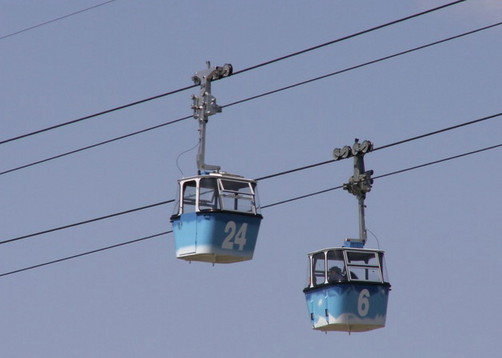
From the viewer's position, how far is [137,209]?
80.8 feet

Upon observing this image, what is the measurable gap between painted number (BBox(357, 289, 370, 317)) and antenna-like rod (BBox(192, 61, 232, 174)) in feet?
13.6

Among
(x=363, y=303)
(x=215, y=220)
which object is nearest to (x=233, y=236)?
(x=215, y=220)

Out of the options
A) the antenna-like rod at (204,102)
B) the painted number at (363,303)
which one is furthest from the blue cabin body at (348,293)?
the antenna-like rod at (204,102)

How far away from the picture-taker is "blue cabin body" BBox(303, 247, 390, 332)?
27.0m

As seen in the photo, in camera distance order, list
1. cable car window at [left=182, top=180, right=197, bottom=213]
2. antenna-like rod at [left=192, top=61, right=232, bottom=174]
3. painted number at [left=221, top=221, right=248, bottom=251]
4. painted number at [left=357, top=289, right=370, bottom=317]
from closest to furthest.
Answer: antenna-like rod at [left=192, top=61, right=232, bottom=174]
painted number at [left=221, top=221, right=248, bottom=251]
cable car window at [left=182, top=180, right=197, bottom=213]
painted number at [left=357, top=289, right=370, bottom=317]

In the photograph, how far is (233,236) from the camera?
82.7ft

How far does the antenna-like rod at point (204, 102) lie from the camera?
81.6 ft

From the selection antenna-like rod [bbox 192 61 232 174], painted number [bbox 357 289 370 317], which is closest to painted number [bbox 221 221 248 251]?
antenna-like rod [bbox 192 61 232 174]

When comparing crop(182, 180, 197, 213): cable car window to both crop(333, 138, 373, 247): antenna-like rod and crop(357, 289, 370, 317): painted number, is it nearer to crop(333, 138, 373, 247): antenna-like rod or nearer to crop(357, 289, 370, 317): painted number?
crop(333, 138, 373, 247): antenna-like rod

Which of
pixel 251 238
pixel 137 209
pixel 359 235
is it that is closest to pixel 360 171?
pixel 359 235

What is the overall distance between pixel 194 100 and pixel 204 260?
118 inches

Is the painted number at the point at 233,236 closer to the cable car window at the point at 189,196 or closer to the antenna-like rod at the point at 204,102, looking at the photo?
the cable car window at the point at 189,196

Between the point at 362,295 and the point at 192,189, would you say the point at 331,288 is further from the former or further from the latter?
the point at 192,189

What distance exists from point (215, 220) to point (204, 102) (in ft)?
7.15
